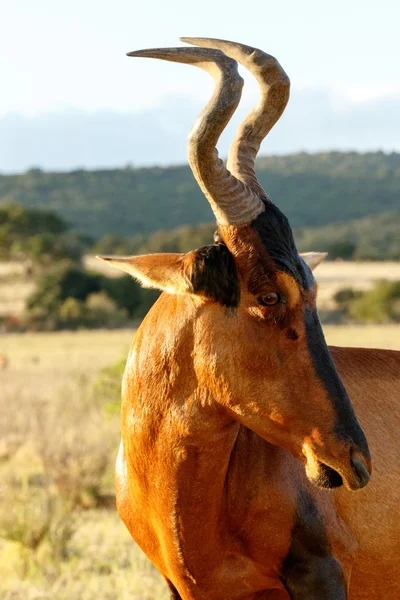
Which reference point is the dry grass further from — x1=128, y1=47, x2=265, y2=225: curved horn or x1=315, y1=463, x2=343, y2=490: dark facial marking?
x1=315, y1=463, x2=343, y2=490: dark facial marking

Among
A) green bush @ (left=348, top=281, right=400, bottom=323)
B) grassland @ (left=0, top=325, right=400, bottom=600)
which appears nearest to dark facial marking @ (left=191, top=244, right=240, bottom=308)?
grassland @ (left=0, top=325, right=400, bottom=600)

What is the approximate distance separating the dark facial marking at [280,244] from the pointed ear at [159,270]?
0.42 metres

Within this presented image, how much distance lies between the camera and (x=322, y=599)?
5.07 meters

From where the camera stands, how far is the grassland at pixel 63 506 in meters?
8.84

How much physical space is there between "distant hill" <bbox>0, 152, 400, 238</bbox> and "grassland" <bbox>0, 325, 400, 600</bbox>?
80116 millimetres

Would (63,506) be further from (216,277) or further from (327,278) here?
(327,278)

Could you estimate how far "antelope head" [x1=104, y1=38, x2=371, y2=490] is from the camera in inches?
187

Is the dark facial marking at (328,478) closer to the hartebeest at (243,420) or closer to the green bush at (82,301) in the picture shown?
the hartebeest at (243,420)

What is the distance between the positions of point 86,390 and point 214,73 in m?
12.5

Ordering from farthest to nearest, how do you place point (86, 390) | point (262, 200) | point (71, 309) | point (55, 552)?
point (71, 309) < point (86, 390) < point (55, 552) < point (262, 200)

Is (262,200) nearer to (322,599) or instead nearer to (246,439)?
(246,439)

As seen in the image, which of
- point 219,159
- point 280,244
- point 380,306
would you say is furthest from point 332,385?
point 380,306

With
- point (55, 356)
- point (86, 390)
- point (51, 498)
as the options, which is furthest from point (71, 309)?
point (51, 498)

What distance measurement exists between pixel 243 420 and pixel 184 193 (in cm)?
10332
